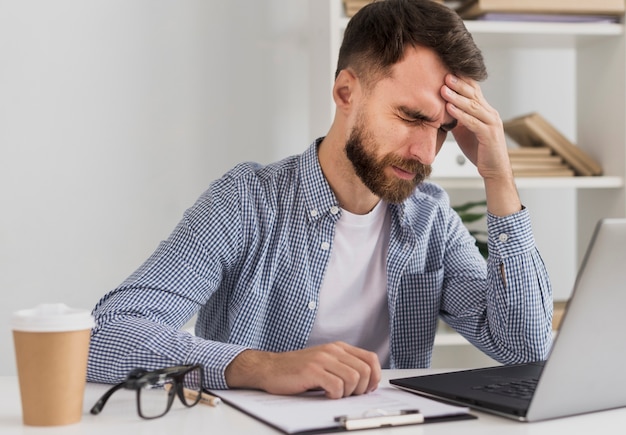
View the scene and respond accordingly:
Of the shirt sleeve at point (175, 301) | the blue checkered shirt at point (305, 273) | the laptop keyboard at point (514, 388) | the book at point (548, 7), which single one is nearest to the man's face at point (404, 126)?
the blue checkered shirt at point (305, 273)

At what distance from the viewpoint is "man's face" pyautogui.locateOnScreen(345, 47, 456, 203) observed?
1.52 meters

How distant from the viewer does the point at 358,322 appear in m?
1.63

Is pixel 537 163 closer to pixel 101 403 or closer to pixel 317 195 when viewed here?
pixel 317 195

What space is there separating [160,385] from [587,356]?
0.50 meters

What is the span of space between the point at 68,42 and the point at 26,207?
→ 18.8 inches

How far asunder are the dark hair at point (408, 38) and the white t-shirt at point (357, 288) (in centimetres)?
28

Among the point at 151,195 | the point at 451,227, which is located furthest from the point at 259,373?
the point at 151,195

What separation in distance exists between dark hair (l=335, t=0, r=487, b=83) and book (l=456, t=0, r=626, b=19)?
28.5 inches

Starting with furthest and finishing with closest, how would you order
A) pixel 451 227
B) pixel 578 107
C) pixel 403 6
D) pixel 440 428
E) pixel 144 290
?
pixel 578 107, pixel 451 227, pixel 403 6, pixel 144 290, pixel 440 428

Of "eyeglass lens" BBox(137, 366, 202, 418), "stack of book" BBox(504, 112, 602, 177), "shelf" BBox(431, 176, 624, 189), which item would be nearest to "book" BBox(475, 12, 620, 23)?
"stack of book" BBox(504, 112, 602, 177)

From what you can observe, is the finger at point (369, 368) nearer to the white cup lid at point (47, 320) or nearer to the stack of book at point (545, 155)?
the white cup lid at point (47, 320)

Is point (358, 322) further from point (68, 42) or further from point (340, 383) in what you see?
point (68, 42)

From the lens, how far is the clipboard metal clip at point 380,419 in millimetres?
920

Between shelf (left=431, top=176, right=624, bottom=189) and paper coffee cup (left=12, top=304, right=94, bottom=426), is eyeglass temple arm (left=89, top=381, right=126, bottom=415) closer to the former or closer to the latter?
paper coffee cup (left=12, top=304, right=94, bottom=426)
